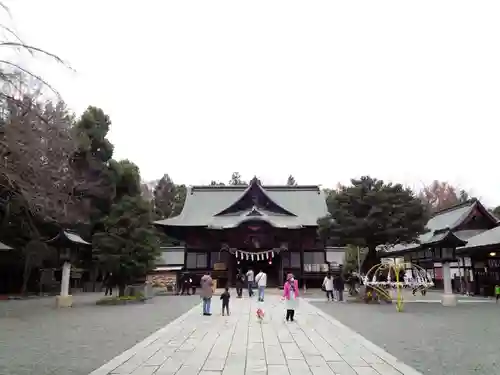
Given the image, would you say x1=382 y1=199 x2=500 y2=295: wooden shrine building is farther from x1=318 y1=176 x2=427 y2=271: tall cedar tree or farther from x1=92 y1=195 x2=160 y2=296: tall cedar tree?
x1=92 y1=195 x2=160 y2=296: tall cedar tree

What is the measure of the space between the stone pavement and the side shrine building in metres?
19.5

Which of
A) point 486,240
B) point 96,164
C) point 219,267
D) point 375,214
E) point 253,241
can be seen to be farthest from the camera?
A: point 96,164

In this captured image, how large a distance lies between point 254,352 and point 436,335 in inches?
212

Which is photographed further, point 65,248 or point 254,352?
point 65,248

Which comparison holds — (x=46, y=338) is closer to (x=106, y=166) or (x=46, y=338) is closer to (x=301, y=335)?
(x=301, y=335)

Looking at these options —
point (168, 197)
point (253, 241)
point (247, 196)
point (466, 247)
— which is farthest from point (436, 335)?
point (168, 197)

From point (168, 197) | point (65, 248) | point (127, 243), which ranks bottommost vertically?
point (65, 248)

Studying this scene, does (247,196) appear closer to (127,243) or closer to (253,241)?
(253,241)

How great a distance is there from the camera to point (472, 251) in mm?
24266

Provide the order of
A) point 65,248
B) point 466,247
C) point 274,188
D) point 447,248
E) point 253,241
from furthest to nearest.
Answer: point 274,188 → point 253,241 → point 466,247 → point 447,248 → point 65,248

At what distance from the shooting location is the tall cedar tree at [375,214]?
70.5 feet

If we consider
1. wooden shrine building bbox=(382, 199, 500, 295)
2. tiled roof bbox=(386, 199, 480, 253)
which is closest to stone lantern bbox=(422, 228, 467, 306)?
wooden shrine building bbox=(382, 199, 500, 295)

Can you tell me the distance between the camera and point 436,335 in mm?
10867

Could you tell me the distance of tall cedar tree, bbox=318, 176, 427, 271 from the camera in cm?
2148
